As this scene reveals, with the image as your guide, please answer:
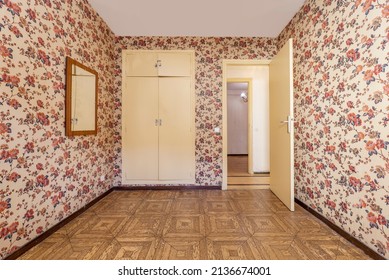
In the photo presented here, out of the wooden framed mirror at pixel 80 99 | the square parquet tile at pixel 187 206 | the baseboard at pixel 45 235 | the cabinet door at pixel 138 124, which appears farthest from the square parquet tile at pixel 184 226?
the wooden framed mirror at pixel 80 99

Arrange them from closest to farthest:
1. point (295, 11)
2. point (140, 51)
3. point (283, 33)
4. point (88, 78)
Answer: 1. point (88, 78)
2. point (295, 11)
3. point (283, 33)
4. point (140, 51)

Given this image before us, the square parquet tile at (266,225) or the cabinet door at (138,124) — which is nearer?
the square parquet tile at (266,225)

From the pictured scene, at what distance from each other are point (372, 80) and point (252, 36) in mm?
2218

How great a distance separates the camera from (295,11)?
8.69 feet

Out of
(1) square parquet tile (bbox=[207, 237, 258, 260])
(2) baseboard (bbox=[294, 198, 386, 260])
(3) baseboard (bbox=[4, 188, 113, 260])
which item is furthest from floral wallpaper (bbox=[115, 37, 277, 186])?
(1) square parquet tile (bbox=[207, 237, 258, 260])

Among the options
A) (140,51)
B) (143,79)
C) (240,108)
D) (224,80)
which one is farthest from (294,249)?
(240,108)

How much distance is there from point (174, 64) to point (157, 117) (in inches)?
34.8

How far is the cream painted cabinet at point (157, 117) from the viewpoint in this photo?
10.8 ft

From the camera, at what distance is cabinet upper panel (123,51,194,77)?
329cm

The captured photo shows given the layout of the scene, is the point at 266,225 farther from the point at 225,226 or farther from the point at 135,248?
the point at 135,248

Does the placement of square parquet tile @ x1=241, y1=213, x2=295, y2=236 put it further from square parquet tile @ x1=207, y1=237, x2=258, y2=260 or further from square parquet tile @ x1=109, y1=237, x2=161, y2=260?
square parquet tile @ x1=109, y1=237, x2=161, y2=260

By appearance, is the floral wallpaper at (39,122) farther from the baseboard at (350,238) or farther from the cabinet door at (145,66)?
the baseboard at (350,238)

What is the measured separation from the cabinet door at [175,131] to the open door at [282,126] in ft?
4.03

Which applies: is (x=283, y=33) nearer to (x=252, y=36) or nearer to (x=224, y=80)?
(x=252, y=36)
